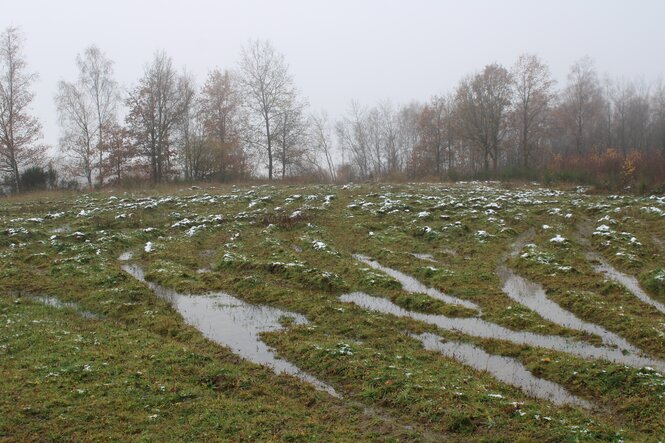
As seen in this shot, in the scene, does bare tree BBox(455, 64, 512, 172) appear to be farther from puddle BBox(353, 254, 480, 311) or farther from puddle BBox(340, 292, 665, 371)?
puddle BBox(340, 292, 665, 371)

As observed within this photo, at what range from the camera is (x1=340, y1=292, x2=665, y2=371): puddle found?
9180 millimetres

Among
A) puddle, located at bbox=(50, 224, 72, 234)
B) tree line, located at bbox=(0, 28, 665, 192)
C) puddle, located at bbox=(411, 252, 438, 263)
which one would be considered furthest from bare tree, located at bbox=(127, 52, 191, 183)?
puddle, located at bbox=(411, 252, 438, 263)

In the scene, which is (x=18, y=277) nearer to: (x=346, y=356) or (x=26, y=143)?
(x=346, y=356)

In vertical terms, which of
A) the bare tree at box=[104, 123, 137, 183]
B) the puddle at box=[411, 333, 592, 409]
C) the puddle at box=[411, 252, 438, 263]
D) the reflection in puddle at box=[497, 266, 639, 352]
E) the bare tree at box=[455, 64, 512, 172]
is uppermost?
the bare tree at box=[455, 64, 512, 172]

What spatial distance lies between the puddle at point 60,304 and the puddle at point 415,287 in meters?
8.41

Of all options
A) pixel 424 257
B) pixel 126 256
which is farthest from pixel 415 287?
pixel 126 256

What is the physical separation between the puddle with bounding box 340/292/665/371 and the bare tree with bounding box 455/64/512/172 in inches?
1845

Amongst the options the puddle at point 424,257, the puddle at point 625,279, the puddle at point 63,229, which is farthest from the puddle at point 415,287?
the puddle at point 63,229

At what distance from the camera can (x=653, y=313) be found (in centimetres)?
1127

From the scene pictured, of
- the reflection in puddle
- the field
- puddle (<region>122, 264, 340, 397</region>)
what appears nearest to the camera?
the field

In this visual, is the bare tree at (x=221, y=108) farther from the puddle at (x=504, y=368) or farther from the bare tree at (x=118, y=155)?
the puddle at (x=504, y=368)

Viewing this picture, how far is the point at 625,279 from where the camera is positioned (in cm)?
1418

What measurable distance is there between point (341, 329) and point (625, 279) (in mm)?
8847

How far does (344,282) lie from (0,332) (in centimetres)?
847
